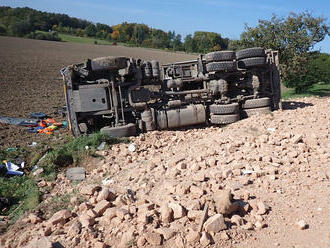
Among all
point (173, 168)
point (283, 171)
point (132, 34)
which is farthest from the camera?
point (132, 34)

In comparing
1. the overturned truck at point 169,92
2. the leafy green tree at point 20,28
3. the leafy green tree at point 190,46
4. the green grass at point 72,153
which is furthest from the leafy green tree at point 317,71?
the leafy green tree at point 20,28

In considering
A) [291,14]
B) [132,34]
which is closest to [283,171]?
[291,14]

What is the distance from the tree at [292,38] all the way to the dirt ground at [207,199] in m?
10.5

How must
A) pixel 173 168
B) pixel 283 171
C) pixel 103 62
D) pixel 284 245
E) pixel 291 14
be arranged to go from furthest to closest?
pixel 291 14 < pixel 103 62 < pixel 173 168 < pixel 283 171 < pixel 284 245

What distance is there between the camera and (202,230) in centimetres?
289

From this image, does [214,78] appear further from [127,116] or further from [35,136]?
[35,136]

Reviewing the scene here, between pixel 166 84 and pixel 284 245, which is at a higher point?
pixel 166 84

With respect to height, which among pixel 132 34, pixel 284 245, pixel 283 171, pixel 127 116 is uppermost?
pixel 132 34

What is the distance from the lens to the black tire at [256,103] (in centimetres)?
765

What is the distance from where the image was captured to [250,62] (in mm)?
7641

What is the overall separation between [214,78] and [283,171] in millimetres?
4195

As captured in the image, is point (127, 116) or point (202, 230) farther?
point (127, 116)

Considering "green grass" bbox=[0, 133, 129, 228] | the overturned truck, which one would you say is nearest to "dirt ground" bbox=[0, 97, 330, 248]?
"green grass" bbox=[0, 133, 129, 228]

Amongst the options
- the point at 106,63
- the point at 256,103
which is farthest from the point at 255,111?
the point at 106,63
